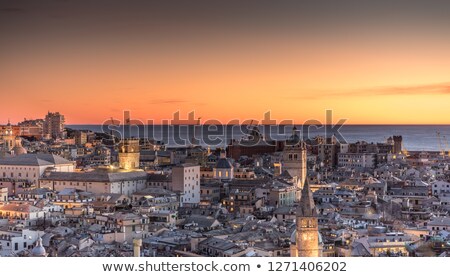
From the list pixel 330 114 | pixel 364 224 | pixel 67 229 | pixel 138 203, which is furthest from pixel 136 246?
pixel 330 114

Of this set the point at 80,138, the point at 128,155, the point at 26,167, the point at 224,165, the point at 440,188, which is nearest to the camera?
the point at 26,167

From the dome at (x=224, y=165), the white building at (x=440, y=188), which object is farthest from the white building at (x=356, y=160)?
the white building at (x=440, y=188)

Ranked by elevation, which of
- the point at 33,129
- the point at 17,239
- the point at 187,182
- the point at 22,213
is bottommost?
the point at 17,239

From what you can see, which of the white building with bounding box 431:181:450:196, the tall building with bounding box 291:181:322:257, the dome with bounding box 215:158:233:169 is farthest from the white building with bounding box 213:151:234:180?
the tall building with bounding box 291:181:322:257

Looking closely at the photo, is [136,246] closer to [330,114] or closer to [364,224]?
[364,224]

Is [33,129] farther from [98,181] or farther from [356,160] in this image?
[98,181]

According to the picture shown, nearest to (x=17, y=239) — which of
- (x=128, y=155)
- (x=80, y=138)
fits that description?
(x=128, y=155)
